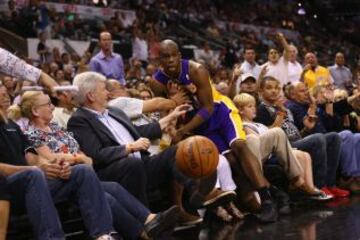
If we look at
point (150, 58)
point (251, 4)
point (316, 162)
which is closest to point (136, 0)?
point (150, 58)

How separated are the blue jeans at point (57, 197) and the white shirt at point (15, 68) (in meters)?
A: 0.83

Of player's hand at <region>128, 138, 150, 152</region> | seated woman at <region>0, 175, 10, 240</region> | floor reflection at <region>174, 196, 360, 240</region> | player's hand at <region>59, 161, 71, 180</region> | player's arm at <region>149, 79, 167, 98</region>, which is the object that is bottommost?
floor reflection at <region>174, 196, 360, 240</region>

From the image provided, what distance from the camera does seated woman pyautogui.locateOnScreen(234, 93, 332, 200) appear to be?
5.54 meters

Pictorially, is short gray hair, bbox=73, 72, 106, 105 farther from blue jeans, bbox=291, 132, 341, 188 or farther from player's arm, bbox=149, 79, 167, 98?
blue jeans, bbox=291, 132, 341, 188

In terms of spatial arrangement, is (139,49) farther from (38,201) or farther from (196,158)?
(38,201)

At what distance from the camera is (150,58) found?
1203 cm

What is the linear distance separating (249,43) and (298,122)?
1168 cm

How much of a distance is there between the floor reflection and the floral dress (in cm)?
96

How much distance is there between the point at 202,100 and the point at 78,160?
1.33 meters

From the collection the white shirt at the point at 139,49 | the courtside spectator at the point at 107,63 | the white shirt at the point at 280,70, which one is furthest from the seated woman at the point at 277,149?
the white shirt at the point at 139,49

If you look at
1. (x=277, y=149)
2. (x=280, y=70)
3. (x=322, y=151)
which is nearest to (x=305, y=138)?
(x=322, y=151)

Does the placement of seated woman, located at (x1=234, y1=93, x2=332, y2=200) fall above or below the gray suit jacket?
below

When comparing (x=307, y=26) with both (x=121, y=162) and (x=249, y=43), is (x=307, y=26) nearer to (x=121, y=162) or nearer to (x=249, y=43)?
(x=249, y=43)

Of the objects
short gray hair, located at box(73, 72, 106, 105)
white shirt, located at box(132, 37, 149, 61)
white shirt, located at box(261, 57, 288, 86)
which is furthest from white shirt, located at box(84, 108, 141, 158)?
white shirt, located at box(132, 37, 149, 61)
